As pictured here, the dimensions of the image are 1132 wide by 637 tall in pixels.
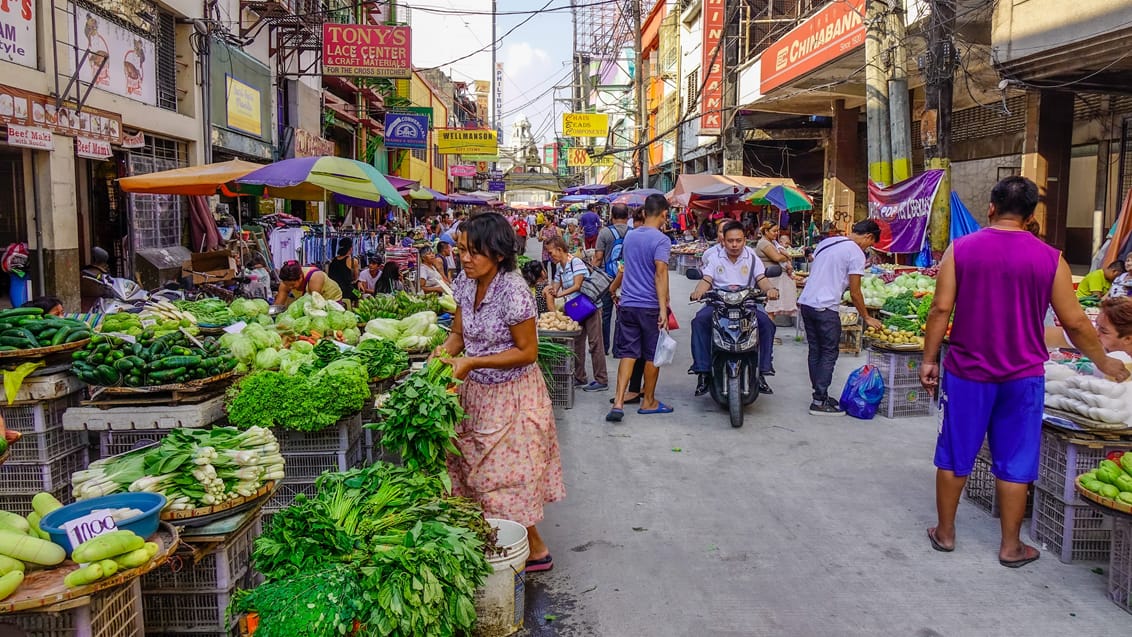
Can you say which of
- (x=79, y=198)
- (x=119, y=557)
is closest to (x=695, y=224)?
(x=79, y=198)

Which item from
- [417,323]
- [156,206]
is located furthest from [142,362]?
[156,206]

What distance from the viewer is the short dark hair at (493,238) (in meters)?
4.00

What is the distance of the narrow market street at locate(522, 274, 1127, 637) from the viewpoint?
3.90 metres

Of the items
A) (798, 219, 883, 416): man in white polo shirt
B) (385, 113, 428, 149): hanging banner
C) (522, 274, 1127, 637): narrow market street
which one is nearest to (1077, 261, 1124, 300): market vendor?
(798, 219, 883, 416): man in white polo shirt

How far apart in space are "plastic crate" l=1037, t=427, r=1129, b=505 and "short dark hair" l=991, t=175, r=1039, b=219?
1.27m

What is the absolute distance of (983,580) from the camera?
14.2 ft

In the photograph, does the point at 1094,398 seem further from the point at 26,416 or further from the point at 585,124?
the point at 585,124

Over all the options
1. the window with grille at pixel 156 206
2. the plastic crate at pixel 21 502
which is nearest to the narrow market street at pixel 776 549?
the plastic crate at pixel 21 502

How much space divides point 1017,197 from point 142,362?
5000 mm

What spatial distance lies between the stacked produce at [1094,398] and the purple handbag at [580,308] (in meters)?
4.71

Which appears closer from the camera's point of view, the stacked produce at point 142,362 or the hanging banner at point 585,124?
the stacked produce at point 142,362

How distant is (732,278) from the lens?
7.70m

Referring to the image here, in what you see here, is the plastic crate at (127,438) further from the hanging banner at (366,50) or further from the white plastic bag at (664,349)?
the hanging banner at (366,50)

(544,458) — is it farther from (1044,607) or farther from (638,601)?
(1044,607)
